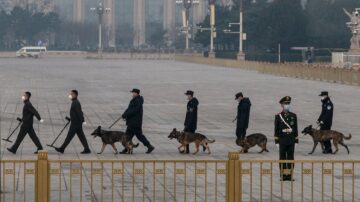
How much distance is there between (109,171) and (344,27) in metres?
107

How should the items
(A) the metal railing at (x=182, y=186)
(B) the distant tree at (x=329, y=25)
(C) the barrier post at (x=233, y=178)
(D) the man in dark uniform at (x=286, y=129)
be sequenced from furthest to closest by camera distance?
(B) the distant tree at (x=329, y=25), (D) the man in dark uniform at (x=286, y=129), (A) the metal railing at (x=182, y=186), (C) the barrier post at (x=233, y=178)

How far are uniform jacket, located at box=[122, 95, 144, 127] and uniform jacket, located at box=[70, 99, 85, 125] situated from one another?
102cm

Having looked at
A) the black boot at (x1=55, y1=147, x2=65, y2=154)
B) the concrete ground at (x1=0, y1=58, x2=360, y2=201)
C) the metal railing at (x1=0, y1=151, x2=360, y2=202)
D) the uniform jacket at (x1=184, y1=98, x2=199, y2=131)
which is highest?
the uniform jacket at (x1=184, y1=98, x2=199, y2=131)

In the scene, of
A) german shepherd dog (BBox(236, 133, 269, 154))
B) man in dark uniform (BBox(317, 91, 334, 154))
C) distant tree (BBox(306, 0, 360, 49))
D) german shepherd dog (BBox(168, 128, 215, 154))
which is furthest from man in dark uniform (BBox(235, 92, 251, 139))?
distant tree (BBox(306, 0, 360, 49))

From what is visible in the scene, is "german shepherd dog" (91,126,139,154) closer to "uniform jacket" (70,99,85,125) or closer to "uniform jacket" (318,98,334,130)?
"uniform jacket" (70,99,85,125)

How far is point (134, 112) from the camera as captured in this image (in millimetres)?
24281

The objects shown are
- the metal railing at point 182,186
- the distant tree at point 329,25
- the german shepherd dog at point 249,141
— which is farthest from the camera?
the distant tree at point 329,25

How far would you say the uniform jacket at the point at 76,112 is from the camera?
2420cm

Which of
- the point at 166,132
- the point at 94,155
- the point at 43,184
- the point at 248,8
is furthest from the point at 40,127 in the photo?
the point at 248,8

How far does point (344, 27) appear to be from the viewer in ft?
413

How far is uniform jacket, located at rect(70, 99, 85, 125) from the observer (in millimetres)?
24203

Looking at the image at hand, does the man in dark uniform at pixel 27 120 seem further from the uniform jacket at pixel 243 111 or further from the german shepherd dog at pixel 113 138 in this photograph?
the uniform jacket at pixel 243 111

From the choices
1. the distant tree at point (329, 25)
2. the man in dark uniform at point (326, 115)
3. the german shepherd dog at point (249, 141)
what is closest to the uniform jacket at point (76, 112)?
the german shepherd dog at point (249, 141)

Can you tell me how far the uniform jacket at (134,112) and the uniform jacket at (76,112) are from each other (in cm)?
102
